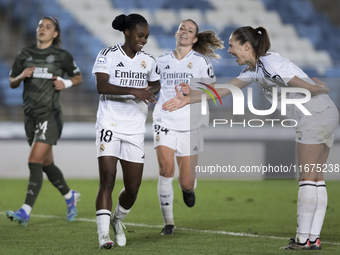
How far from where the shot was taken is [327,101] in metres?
4.34

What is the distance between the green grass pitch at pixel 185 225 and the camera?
4.43 m

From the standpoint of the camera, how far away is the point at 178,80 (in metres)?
5.59

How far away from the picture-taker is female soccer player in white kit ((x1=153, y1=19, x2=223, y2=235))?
18.0 ft

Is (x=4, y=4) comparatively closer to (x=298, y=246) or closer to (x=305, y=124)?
(x=305, y=124)

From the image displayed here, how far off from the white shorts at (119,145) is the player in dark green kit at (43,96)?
1.74 metres

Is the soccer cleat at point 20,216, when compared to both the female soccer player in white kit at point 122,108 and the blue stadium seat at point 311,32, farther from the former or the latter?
the blue stadium seat at point 311,32

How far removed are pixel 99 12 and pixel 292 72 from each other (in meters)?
12.2

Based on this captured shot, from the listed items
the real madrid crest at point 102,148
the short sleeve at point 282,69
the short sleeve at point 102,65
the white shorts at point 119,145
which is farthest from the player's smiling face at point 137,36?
the short sleeve at point 282,69

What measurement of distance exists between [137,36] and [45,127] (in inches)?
81.7

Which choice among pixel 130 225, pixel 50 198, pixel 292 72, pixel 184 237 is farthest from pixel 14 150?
pixel 292 72

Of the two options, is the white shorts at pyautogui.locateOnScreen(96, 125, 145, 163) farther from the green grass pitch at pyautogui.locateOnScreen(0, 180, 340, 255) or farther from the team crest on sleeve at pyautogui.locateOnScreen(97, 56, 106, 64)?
the green grass pitch at pyautogui.locateOnScreen(0, 180, 340, 255)

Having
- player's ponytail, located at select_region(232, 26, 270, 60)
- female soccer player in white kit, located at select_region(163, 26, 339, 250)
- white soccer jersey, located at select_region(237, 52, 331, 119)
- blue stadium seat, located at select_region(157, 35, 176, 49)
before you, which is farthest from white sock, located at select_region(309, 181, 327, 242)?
blue stadium seat, located at select_region(157, 35, 176, 49)

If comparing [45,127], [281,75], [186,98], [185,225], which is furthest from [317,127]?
[45,127]

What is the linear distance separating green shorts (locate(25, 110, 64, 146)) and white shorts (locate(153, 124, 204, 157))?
4.15 feet
